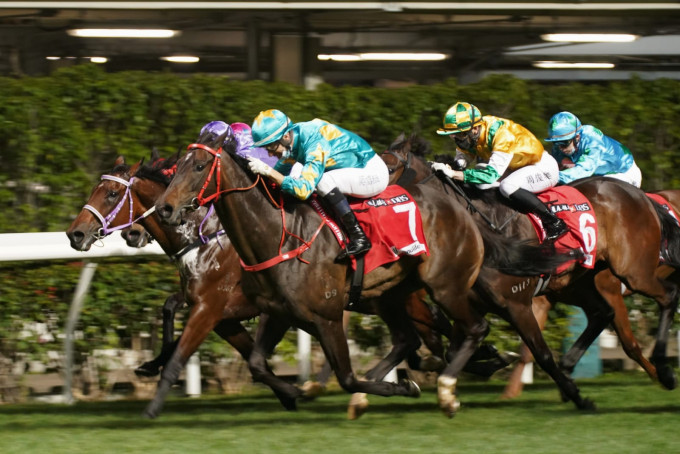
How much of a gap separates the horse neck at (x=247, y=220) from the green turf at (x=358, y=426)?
92 cm

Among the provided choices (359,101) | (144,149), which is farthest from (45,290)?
(359,101)

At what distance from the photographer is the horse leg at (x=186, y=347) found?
5508 millimetres

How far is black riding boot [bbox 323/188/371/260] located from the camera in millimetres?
5387

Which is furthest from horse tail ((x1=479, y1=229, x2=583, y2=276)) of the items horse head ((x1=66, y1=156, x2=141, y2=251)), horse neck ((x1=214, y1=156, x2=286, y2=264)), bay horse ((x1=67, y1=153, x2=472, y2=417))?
horse head ((x1=66, y1=156, x2=141, y2=251))

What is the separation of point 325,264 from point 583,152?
7.82 feet

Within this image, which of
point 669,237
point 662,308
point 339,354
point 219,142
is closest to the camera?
point 219,142

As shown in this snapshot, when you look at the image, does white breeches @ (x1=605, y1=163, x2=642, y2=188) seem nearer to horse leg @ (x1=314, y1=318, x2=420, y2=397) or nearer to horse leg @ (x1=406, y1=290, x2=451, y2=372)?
horse leg @ (x1=406, y1=290, x2=451, y2=372)

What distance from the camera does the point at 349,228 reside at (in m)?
5.41

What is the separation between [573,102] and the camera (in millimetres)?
7980

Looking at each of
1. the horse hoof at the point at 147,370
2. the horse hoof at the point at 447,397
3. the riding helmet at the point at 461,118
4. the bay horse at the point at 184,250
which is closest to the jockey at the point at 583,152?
the riding helmet at the point at 461,118

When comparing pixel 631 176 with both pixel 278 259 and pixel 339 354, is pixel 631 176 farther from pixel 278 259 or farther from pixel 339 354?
pixel 278 259

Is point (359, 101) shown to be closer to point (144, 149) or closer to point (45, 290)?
point (144, 149)

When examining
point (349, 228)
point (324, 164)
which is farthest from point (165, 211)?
point (349, 228)

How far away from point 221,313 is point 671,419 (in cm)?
253
